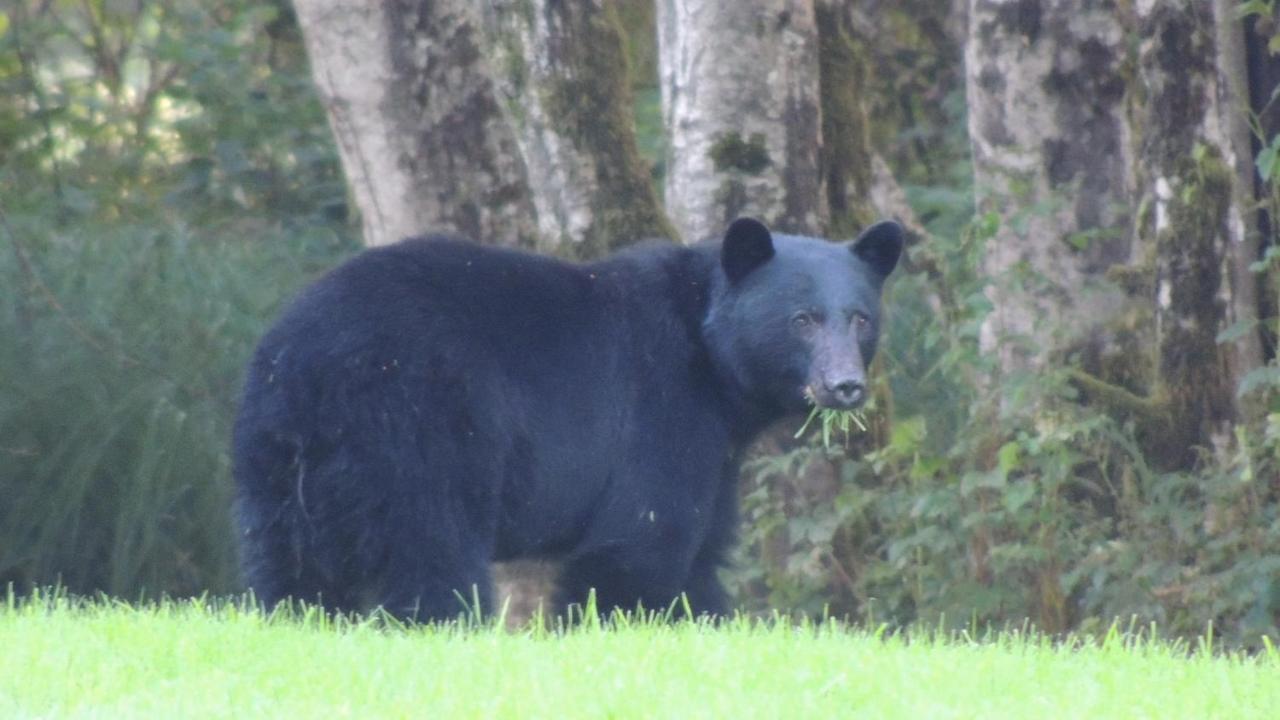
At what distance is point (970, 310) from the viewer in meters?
8.02

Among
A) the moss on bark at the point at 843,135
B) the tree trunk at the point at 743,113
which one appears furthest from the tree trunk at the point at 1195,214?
the moss on bark at the point at 843,135

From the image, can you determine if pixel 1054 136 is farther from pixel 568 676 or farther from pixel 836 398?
pixel 568 676

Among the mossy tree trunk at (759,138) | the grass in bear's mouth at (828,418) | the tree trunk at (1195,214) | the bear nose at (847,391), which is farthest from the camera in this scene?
the mossy tree trunk at (759,138)

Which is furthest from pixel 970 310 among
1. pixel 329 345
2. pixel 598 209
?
pixel 329 345

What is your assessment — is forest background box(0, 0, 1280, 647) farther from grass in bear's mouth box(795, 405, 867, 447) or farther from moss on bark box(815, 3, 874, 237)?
grass in bear's mouth box(795, 405, 867, 447)

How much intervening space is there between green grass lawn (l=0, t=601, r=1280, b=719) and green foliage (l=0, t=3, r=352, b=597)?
5050 millimetres

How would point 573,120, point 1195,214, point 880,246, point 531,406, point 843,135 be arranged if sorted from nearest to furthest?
point 531,406, point 880,246, point 1195,214, point 573,120, point 843,135

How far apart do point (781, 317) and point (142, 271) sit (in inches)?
223

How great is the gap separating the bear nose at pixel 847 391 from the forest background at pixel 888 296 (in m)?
1.37

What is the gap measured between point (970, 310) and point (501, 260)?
95.2 inches

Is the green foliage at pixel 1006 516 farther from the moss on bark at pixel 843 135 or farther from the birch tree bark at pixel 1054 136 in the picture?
the moss on bark at pixel 843 135

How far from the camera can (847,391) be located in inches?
257

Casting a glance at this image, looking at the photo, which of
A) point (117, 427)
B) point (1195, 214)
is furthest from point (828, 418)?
point (117, 427)

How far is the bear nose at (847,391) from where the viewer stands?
6523mm
